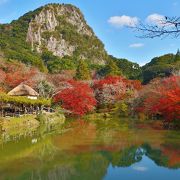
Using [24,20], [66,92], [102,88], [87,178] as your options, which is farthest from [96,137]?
[24,20]

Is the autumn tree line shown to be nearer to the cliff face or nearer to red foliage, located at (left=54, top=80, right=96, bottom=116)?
red foliage, located at (left=54, top=80, right=96, bottom=116)

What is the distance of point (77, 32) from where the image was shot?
408ft

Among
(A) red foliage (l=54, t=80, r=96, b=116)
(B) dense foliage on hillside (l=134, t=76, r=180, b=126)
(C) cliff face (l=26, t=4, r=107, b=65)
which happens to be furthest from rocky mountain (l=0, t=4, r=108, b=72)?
(B) dense foliage on hillside (l=134, t=76, r=180, b=126)

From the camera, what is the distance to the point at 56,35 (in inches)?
4473

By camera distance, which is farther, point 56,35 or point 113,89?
point 56,35

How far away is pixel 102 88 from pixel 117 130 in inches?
743

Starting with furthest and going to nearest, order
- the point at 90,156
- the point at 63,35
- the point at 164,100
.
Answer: the point at 63,35
the point at 164,100
the point at 90,156

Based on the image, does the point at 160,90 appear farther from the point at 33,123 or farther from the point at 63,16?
the point at 63,16

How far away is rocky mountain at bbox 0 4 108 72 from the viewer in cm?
10600

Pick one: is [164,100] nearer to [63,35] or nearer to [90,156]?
[90,156]

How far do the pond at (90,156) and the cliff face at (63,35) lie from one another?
258 ft

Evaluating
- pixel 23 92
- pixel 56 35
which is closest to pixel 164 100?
pixel 23 92

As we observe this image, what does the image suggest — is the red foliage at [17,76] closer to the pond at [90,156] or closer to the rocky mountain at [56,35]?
the pond at [90,156]

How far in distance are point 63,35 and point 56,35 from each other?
3.61 m
